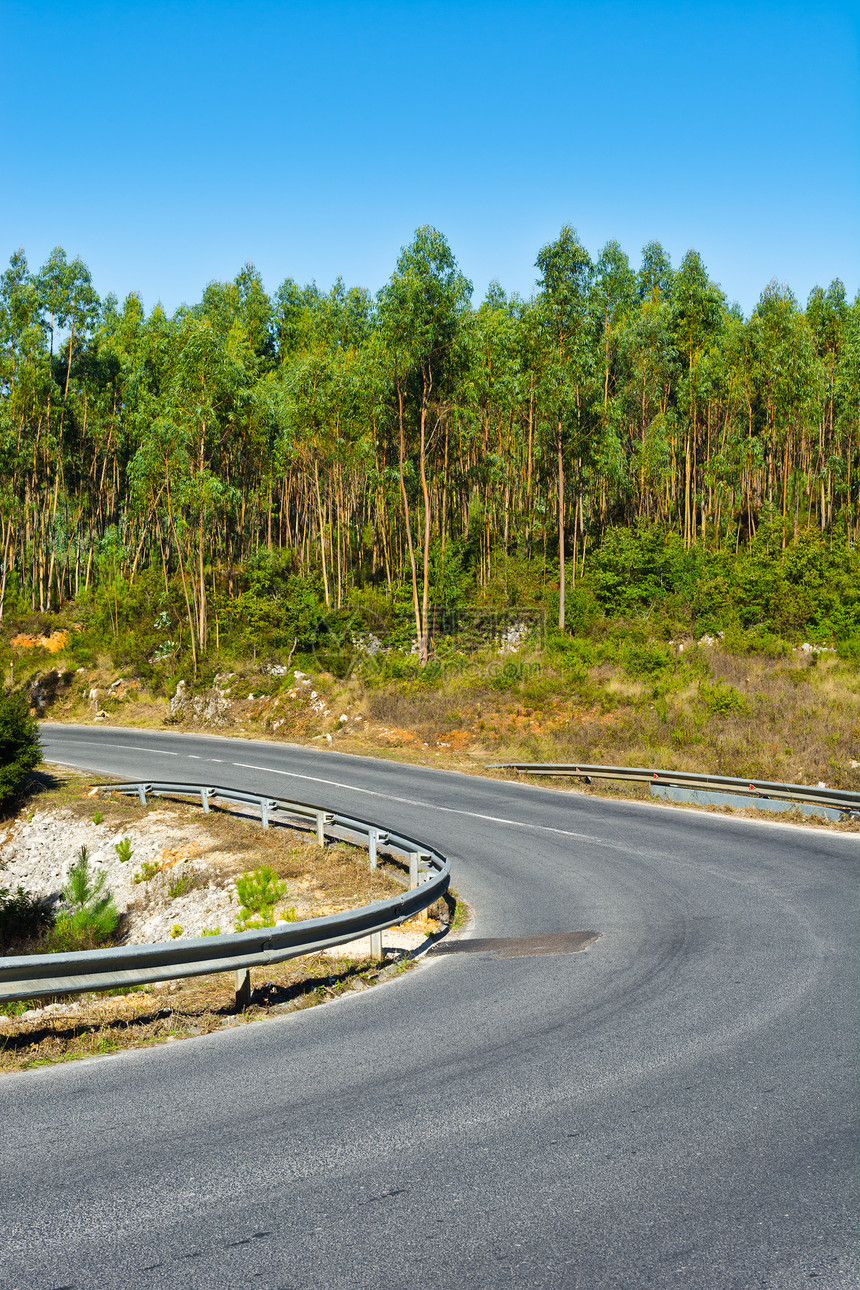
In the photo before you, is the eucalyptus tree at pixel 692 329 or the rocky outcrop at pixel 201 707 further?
the eucalyptus tree at pixel 692 329

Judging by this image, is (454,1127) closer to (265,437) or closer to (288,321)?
(265,437)

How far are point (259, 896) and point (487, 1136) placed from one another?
7.30m

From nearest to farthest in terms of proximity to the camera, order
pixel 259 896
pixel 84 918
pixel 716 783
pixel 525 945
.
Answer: pixel 525 945 → pixel 259 896 → pixel 84 918 → pixel 716 783

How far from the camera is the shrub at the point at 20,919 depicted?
14398mm

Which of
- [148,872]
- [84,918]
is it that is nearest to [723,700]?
[148,872]

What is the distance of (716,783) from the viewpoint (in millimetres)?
17781

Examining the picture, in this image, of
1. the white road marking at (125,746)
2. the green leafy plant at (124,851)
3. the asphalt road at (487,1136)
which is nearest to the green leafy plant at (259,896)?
the asphalt road at (487,1136)

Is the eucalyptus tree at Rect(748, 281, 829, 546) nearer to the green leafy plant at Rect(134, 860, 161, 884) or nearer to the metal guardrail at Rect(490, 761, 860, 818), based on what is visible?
the metal guardrail at Rect(490, 761, 860, 818)

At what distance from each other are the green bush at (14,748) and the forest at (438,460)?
1588 cm

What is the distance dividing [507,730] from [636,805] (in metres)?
9.03

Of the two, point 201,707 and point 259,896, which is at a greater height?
point 201,707

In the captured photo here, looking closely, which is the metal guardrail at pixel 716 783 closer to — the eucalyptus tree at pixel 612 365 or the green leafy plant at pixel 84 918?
the green leafy plant at pixel 84 918

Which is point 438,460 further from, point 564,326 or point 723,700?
point 723,700

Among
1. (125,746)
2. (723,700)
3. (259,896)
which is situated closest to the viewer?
(259,896)
